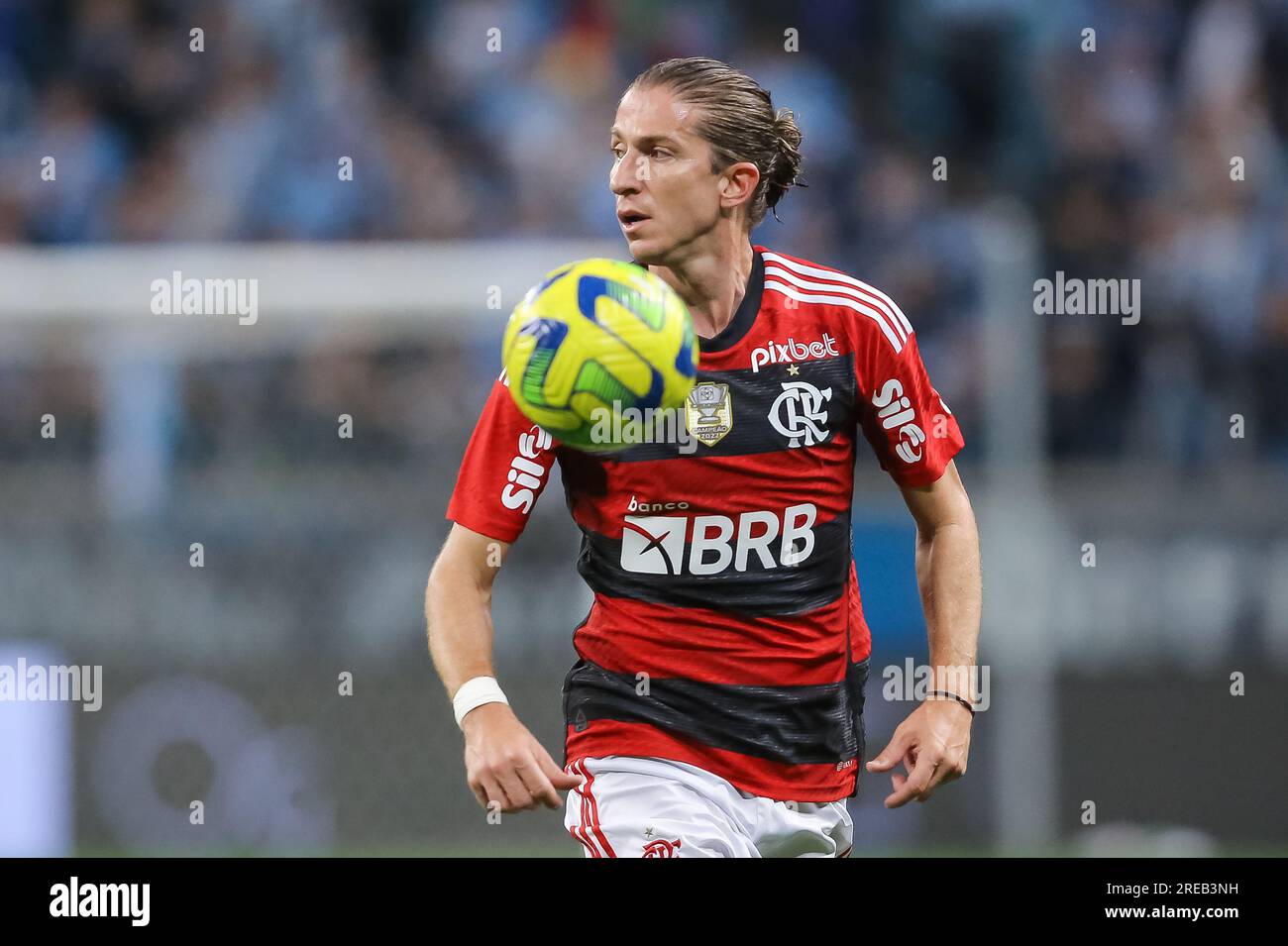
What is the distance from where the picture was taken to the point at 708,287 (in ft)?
14.7

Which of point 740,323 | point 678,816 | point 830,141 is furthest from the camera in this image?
point 830,141

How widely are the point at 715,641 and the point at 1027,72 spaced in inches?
313

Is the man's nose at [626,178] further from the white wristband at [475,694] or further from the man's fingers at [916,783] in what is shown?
the man's fingers at [916,783]

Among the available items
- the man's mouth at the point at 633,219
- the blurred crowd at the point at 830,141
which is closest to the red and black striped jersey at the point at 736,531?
the man's mouth at the point at 633,219

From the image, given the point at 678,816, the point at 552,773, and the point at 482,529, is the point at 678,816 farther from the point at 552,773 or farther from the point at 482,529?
the point at 482,529

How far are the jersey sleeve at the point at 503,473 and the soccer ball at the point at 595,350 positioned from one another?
0.27 metres

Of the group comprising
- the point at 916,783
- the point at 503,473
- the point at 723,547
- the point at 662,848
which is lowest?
the point at 662,848

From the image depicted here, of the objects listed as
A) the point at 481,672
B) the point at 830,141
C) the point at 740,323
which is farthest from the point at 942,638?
the point at 830,141

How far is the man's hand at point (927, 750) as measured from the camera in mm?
4227

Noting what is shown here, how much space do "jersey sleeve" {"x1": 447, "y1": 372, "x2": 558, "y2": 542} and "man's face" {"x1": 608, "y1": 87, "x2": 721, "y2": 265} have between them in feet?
1.71

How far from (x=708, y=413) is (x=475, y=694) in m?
0.90

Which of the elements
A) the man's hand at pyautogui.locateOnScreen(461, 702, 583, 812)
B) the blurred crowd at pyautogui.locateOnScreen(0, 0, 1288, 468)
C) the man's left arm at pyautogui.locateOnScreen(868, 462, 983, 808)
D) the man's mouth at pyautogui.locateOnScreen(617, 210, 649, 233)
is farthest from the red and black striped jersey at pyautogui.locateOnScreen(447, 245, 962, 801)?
the blurred crowd at pyautogui.locateOnScreen(0, 0, 1288, 468)
